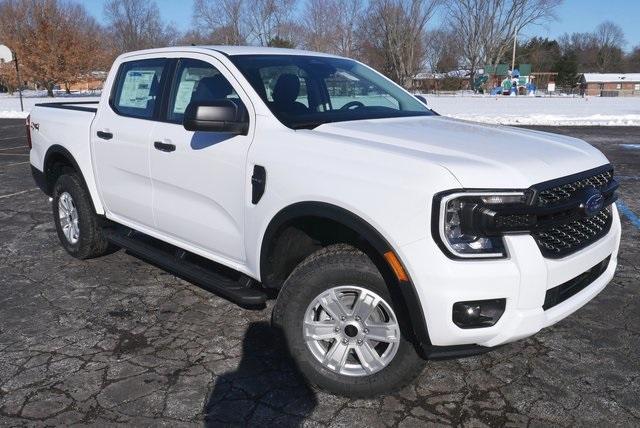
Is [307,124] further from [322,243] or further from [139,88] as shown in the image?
[139,88]

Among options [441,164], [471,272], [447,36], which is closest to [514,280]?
[471,272]

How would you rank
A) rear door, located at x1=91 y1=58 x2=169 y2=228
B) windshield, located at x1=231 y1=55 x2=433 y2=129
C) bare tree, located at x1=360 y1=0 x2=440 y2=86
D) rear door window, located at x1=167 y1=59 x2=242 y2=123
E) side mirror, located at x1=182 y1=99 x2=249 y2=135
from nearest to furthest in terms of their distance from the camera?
side mirror, located at x1=182 y1=99 x2=249 y2=135
windshield, located at x1=231 y1=55 x2=433 y2=129
rear door window, located at x1=167 y1=59 x2=242 y2=123
rear door, located at x1=91 y1=58 x2=169 y2=228
bare tree, located at x1=360 y1=0 x2=440 y2=86

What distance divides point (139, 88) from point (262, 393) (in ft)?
8.37

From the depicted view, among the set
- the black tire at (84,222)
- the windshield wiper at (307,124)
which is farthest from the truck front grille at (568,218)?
the black tire at (84,222)

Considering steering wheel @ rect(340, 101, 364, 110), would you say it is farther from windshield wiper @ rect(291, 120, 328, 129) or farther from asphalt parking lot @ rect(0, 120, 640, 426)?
asphalt parking lot @ rect(0, 120, 640, 426)

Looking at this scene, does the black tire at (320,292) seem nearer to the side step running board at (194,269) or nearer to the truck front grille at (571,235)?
the side step running board at (194,269)

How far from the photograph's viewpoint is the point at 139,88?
14.5 ft

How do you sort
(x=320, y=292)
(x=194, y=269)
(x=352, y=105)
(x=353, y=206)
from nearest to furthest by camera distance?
(x=353, y=206), (x=320, y=292), (x=194, y=269), (x=352, y=105)

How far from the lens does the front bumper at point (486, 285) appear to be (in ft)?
8.21

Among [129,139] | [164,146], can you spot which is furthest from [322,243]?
[129,139]

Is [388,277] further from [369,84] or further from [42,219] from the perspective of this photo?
[42,219]

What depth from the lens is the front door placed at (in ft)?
11.2

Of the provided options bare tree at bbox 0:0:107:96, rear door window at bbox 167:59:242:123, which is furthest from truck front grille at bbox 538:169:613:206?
bare tree at bbox 0:0:107:96

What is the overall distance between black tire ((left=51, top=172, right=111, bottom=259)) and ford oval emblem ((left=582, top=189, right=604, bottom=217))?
3808 mm
